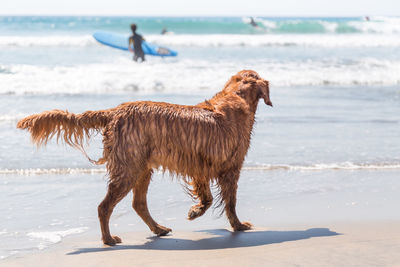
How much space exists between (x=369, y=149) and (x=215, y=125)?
3898mm

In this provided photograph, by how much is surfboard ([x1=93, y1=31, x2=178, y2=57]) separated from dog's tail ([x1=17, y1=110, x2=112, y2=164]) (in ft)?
55.6

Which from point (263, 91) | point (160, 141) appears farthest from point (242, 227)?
point (263, 91)

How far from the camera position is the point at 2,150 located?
754 centimetres

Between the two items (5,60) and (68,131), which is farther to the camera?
(5,60)

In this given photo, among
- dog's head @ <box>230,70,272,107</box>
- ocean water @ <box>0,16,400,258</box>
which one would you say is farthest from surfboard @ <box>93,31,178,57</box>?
dog's head @ <box>230,70,272,107</box>

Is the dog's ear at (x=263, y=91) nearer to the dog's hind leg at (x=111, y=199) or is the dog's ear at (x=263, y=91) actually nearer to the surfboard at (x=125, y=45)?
the dog's hind leg at (x=111, y=199)

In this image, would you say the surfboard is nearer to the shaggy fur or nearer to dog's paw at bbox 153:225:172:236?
the shaggy fur

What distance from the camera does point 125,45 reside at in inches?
939

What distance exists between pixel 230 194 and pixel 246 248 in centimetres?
59

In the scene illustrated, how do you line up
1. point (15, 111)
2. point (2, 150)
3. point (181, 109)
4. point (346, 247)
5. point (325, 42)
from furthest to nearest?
point (325, 42)
point (15, 111)
point (2, 150)
point (181, 109)
point (346, 247)

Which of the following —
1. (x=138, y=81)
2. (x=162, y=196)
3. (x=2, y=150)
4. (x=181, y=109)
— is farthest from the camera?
(x=138, y=81)

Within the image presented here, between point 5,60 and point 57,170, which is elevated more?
point 5,60

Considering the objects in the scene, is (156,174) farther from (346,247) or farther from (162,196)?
(346,247)

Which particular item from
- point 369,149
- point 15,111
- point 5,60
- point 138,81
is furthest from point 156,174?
point 5,60
